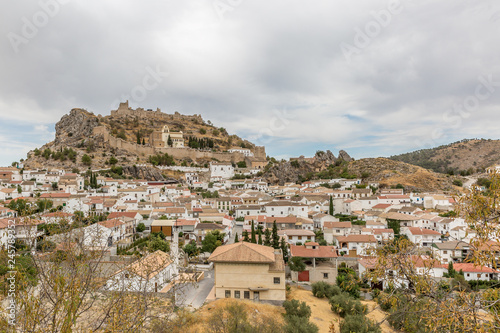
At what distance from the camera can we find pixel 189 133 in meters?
80.9

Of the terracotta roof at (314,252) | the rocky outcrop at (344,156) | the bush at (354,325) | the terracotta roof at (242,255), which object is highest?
the rocky outcrop at (344,156)

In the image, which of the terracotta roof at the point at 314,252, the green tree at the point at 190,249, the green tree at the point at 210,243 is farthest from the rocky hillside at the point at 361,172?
the green tree at the point at 190,249

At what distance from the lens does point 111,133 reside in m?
65.1

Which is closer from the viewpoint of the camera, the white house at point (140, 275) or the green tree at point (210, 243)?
the white house at point (140, 275)

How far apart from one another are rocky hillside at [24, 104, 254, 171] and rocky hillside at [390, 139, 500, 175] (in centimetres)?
5957

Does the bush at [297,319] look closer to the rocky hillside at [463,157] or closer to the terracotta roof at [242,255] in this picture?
the terracotta roof at [242,255]

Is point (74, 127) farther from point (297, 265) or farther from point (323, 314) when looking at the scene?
point (323, 314)

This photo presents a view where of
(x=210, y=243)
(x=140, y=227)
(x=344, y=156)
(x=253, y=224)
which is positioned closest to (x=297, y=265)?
(x=253, y=224)

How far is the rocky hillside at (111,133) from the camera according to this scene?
50656 mm

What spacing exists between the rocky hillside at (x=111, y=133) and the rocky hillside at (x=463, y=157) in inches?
2345

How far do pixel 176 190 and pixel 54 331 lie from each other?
3758 cm

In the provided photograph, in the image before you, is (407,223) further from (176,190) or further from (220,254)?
(176,190)

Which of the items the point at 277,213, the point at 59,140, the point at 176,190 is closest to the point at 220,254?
the point at 277,213

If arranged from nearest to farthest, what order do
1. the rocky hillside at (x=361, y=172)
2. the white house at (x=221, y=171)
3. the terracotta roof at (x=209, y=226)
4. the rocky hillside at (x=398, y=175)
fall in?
the terracotta roof at (x=209, y=226)
the rocky hillside at (x=398, y=175)
the rocky hillside at (x=361, y=172)
the white house at (x=221, y=171)
